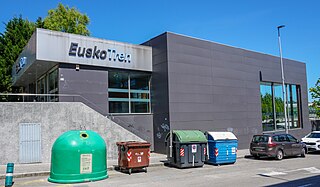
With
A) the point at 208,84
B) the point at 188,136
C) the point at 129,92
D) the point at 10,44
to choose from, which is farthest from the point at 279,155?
the point at 10,44

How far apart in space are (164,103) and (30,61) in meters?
8.66

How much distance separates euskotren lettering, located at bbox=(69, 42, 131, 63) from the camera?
17.0 meters

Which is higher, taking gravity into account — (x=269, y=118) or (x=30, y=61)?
(x=30, y=61)

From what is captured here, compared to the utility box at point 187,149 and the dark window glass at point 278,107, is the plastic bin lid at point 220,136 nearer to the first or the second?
the utility box at point 187,149

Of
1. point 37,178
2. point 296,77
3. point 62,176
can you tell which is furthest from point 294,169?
point 296,77

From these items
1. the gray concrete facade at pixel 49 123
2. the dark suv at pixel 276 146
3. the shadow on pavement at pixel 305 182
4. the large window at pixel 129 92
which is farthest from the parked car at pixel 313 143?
the gray concrete facade at pixel 49 123

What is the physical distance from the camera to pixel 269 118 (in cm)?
2594

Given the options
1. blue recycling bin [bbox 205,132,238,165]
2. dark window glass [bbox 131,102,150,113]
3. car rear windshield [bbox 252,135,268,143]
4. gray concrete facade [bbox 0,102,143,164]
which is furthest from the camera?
dark window glass [bbox 131,102,150,113]

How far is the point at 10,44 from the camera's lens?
30.3 metres

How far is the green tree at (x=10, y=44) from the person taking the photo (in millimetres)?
29406

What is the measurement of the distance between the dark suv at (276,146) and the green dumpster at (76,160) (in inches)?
380

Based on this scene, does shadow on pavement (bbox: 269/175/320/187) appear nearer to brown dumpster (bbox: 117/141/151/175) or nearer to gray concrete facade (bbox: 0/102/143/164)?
brown dumpster (bbox: 117/141/151/175)

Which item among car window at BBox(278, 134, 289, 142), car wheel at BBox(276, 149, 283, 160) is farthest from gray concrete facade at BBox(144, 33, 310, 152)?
car wheel at BBox(276, 149, 283, 160)

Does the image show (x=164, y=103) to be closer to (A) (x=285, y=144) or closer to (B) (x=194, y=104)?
(B) (x=194, y=104)
